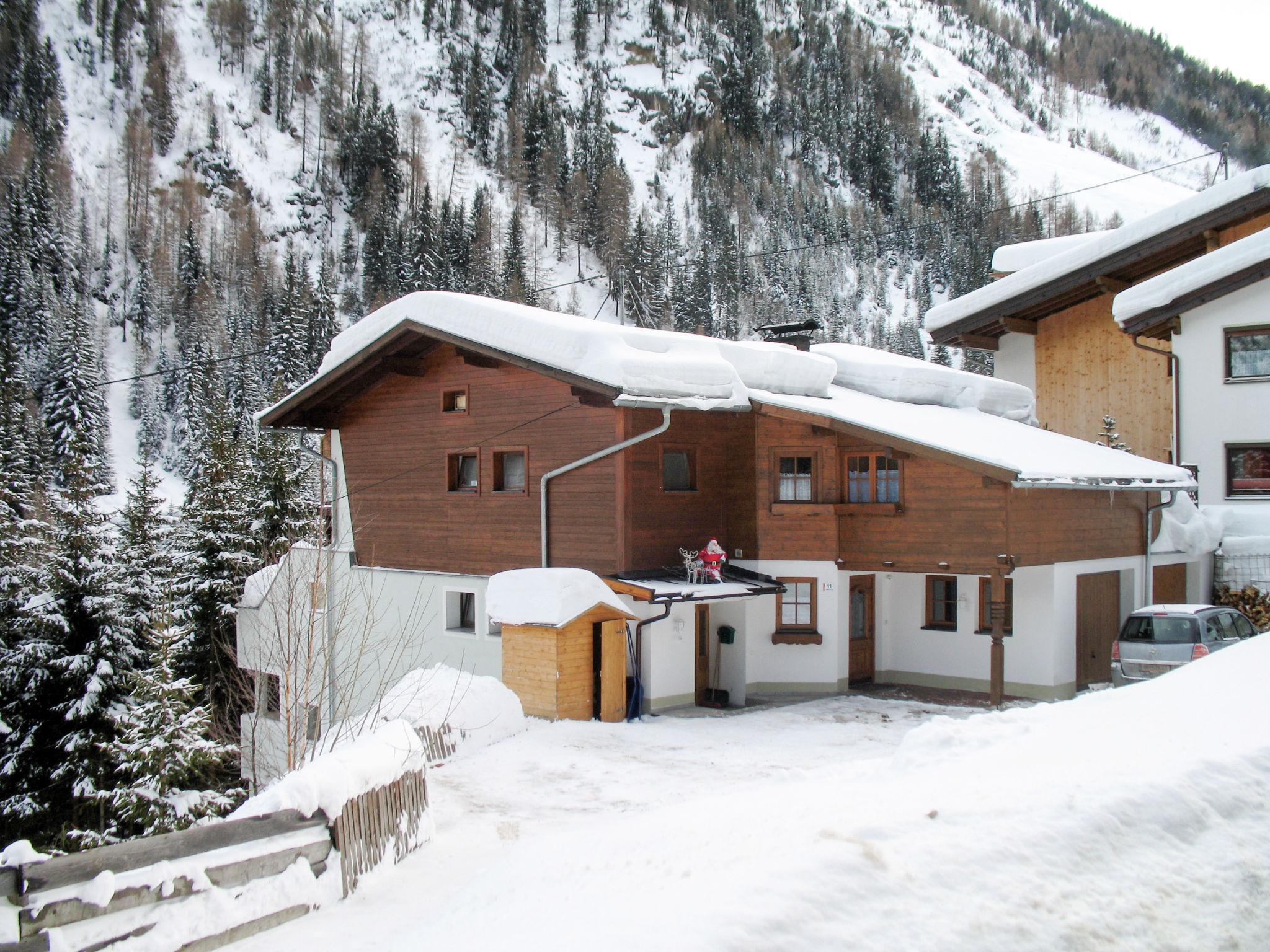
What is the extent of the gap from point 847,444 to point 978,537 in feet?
8.73

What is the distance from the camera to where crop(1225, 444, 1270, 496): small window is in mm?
20484

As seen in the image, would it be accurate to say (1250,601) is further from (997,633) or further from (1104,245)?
(1104,245)

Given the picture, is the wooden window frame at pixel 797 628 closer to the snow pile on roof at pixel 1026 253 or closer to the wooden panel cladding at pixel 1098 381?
the wooden panel cladding at pixel 1098 381

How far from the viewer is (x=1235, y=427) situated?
20.5 metres

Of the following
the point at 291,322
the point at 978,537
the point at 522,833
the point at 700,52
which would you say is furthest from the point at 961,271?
the point at 522,833

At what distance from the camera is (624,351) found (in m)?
15.4

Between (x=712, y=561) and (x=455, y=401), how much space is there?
610cm

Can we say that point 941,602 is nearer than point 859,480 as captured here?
No

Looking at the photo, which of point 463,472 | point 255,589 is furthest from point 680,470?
point 255,589

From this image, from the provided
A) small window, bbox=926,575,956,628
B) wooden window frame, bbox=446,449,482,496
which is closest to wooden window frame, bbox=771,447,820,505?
small window, bbox=926,575,956,628

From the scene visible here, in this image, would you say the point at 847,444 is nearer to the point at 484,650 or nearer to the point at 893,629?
the point at 893,629

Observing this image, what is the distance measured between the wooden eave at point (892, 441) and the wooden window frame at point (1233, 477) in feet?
28.8

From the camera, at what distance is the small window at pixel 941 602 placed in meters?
17.6

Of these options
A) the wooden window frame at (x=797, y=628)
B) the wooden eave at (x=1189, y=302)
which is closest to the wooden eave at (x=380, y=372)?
the wooden window frame at (x=797, y=628)
